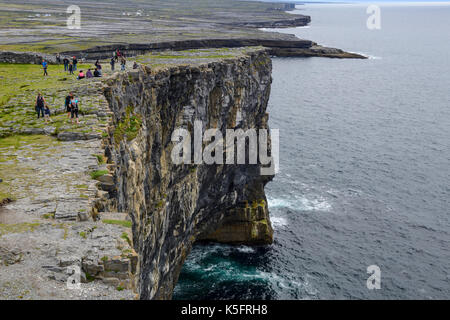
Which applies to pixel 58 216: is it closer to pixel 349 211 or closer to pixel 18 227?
pixel 18 227

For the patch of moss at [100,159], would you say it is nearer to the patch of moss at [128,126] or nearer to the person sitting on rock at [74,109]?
the patch of moss at [128,126]

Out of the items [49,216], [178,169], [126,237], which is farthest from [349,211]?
[49,216]

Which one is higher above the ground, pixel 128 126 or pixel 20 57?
pixel 20 57

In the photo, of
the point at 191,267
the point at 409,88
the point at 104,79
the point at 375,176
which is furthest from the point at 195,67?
the point at 409,88

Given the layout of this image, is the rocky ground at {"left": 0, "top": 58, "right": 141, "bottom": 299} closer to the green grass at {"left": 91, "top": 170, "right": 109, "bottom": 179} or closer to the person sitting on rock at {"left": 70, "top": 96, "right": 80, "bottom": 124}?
the green grass at {"left": 91, "top": 170, "right": 109, "bottom": 179}

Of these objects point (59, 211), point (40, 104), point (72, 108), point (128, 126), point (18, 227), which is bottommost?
point (18, 227)

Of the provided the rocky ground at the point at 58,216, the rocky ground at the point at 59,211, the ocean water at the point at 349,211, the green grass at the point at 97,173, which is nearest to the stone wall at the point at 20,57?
the rocky ground at the point at 59,211
